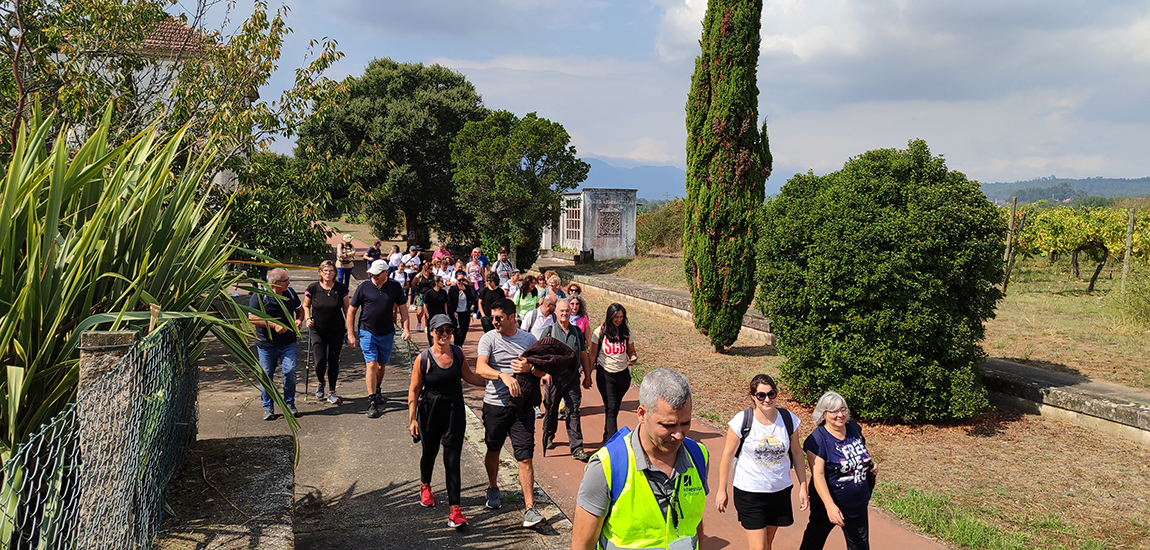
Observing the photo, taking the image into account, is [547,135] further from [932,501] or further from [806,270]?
[932,501]

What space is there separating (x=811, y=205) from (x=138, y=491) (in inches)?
292

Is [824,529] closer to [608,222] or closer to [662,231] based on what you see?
Answer: [608,222]

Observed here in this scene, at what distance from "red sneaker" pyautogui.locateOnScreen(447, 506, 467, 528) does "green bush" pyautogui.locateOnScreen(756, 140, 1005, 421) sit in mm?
4596

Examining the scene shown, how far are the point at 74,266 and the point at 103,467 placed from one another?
35.3 inches

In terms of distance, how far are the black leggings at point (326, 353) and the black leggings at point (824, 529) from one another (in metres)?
5.50

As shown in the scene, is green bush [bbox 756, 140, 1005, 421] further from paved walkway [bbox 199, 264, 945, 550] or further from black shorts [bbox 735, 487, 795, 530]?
black shorts [bbox 735, 487, 795, 530]

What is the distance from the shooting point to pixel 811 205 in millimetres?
8328

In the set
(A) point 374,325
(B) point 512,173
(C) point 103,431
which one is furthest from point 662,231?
(C) point 103,431

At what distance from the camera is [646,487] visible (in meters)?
2.56

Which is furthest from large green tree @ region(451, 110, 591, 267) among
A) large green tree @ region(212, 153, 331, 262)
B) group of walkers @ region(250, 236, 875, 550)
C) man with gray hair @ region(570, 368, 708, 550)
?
man with gray hair @ region(570, 368, 708, 550)

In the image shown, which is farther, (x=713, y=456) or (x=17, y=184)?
(x=713, y=456)

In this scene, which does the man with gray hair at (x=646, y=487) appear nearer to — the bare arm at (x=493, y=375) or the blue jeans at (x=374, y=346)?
the bare arm at (x=493, y=375)

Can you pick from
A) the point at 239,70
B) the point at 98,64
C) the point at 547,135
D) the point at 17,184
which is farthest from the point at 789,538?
the point at 547,135

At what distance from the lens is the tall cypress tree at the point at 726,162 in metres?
11.5
